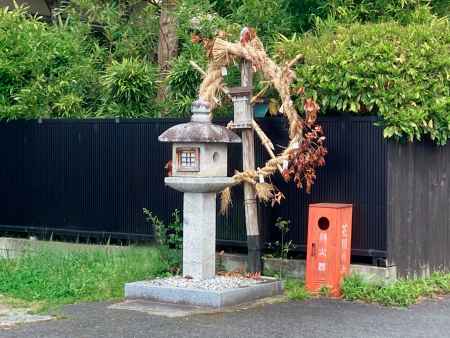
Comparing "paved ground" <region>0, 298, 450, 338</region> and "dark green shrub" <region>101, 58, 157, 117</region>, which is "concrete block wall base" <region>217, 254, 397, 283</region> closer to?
"paved ground" <region>0, 298, 450, 338</region>

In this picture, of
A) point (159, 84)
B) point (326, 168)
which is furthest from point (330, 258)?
point (159, 84)

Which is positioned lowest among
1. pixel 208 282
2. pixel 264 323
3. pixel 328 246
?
pixel 264 323

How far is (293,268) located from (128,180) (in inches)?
116

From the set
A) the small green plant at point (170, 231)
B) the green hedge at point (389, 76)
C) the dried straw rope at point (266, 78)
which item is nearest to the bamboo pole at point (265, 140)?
the dried straw rope at point (266, 78)

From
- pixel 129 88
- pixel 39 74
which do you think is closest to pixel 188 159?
pixel 129 88

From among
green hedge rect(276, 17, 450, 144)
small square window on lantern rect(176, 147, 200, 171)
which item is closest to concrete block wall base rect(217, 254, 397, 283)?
green hedge rect(276, 17, 450, 144)

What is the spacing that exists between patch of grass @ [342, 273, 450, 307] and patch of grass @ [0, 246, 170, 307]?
252cm

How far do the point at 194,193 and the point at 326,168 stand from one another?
6.12 feet

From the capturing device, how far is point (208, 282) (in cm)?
1091

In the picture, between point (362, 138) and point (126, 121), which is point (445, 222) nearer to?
point (362, 138)

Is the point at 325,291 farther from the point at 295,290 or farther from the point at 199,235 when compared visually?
the point at 199,235

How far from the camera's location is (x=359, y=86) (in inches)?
444

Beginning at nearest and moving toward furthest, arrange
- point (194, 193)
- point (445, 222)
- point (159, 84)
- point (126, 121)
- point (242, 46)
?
1. point (194, 193)
2. point (242, 46)
3. point (445, 222)
4. point (126, 121)
5. point (159, 84)

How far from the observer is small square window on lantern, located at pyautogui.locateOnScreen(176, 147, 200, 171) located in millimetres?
10922
